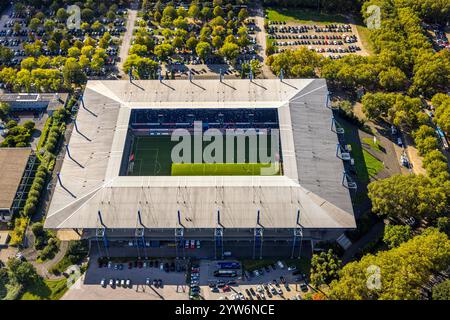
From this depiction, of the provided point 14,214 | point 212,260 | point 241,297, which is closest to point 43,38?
point 14,214

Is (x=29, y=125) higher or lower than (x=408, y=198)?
lower

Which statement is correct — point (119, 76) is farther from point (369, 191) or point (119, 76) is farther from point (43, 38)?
point (369, 191)

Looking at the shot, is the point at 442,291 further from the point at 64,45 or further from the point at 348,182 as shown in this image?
the point at 64,45

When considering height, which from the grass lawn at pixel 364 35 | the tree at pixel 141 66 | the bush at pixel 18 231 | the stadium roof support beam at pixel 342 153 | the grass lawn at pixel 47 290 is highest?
the grass lawn at pixel 364 35

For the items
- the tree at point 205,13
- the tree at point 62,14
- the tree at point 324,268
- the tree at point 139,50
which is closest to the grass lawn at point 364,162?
the tree at point 324,268

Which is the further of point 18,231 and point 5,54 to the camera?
point 5,54

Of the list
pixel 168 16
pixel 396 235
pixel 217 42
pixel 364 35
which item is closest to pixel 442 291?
pixel 396 235

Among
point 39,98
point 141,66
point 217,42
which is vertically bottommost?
point 39,98

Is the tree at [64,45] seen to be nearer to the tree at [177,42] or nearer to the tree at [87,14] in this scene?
the tree at [87,14]
